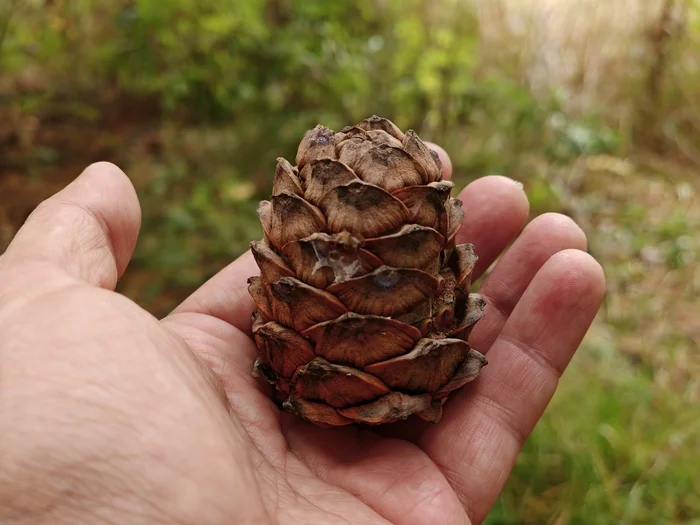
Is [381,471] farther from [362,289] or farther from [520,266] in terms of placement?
[520,266]

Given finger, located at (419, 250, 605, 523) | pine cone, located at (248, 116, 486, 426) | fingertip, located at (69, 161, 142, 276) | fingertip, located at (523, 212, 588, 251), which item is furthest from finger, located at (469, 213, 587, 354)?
fingertip, located at (69, 161, 142, 276)

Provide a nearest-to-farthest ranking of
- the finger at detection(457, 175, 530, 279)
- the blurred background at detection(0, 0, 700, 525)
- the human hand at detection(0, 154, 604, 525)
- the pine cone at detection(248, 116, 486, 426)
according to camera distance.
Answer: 1. the human hand at detection(0, 154, 604, 525)
2. the pine cone at detection(248, 116, 486, 426)
3. the finger at detection(457, 175, 530, 279)
4. the blurred background at detection(0, 0, 700, 525)

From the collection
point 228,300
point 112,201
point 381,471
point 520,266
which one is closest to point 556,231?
point 520,266

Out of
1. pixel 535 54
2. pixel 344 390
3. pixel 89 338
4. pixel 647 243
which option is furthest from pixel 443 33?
pixel 89 338

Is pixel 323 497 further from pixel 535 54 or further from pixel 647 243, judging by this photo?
pixel 535 54

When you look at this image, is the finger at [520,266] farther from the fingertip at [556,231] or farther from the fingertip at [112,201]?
the fingertip at [112,201]

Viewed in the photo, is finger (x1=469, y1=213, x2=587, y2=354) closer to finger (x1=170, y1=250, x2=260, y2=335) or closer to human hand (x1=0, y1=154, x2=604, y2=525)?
human hand (x1=0, y1=154, x2=604, y2=525)
